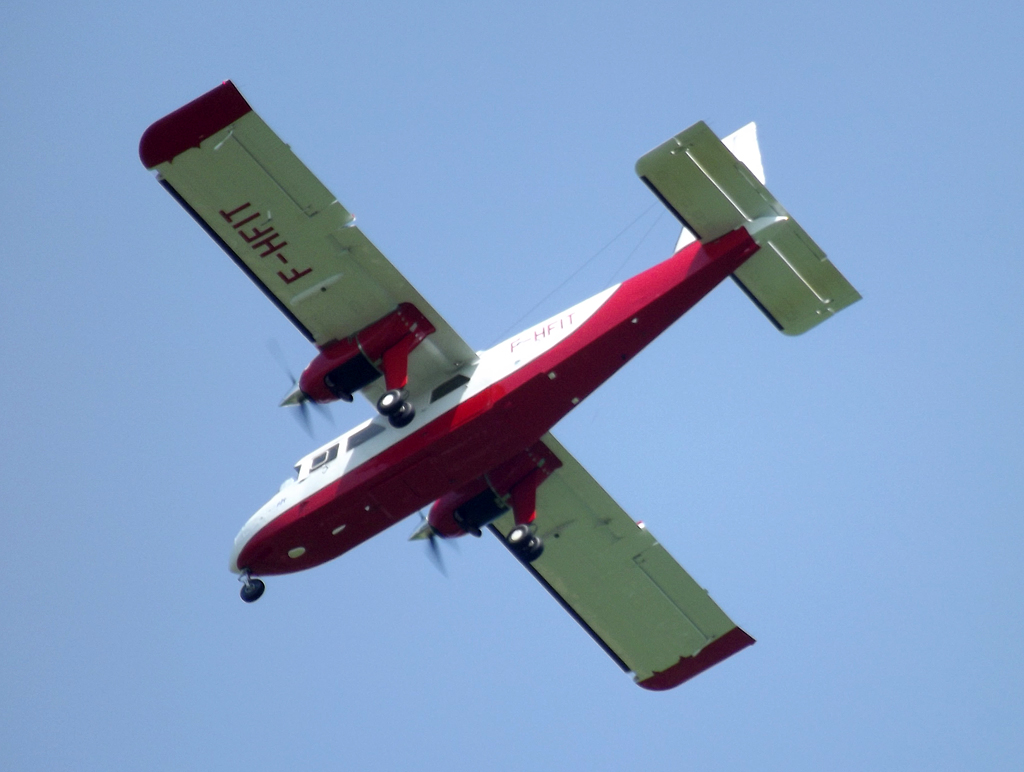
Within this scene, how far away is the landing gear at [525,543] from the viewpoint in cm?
2850

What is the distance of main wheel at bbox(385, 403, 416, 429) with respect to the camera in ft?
88.8

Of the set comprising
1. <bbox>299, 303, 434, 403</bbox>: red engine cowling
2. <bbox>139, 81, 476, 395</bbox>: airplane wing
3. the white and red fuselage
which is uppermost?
<bbox>139, 81, 476, 395</bbox>: airplane wing

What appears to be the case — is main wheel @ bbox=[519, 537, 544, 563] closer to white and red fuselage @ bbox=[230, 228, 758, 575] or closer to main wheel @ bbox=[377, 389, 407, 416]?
white and red fuselage @ bbox=[230, 228, 758, 575]

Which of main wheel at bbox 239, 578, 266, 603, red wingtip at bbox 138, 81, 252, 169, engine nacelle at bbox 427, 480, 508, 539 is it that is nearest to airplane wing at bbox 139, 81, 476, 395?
red wingtip at bbox 138, 81, 252, 169

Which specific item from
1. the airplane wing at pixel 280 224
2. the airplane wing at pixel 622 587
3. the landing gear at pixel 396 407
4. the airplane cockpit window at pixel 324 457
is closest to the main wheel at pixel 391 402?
the landing gear at pixel 396 407

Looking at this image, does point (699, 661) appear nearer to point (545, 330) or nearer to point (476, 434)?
point (476, 434)

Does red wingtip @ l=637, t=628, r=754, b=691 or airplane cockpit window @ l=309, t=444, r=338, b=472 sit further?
red wingtip @ l=637, t=628, r=754, b=691

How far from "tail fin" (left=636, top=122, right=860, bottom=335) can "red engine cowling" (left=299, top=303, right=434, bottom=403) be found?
16.9 ft

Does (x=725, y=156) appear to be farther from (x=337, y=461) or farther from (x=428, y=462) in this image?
(x=337, y=461)

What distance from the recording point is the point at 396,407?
27.0m

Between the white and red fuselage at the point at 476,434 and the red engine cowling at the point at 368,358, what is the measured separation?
903mm

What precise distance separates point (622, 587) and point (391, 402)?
773 cm

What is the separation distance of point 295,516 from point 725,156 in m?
10.4

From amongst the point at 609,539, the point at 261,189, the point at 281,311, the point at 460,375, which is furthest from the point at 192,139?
the point at 609,539
